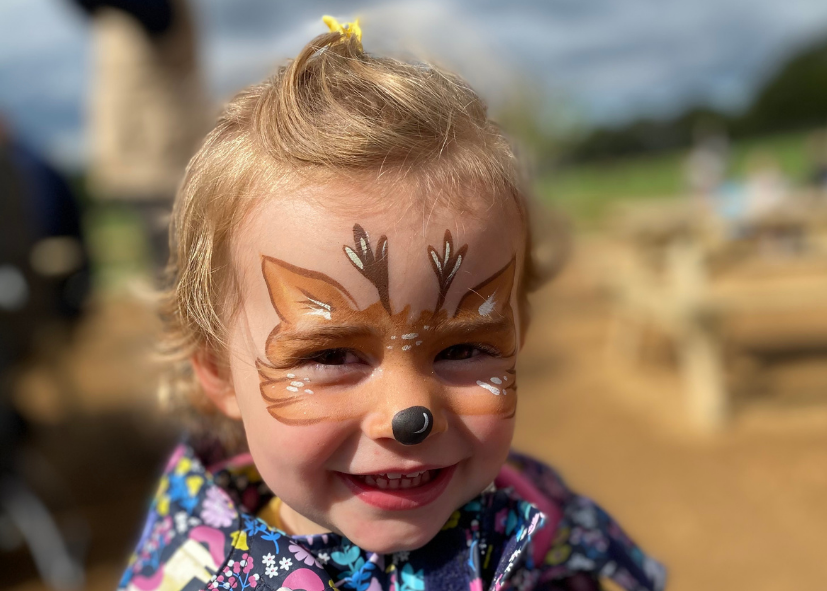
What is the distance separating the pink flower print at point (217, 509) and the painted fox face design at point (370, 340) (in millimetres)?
243

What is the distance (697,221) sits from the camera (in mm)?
6477

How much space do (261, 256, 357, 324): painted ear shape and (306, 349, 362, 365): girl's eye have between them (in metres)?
0.06

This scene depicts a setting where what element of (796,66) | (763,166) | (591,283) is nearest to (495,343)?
(591,283)

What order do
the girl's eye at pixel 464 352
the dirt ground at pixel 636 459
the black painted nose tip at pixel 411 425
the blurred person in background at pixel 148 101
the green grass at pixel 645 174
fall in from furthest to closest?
the green grass at pixel 645 174 → the dirt ground at pixel 636 459 → the blurred person in background at pixel 148 101 → the girl's eye at pixel 464 352 → the black painted nose tip at pixel 411 425

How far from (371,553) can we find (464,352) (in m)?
0.34

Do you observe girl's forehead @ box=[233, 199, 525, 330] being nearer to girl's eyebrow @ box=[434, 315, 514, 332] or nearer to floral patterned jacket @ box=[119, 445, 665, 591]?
girl's eyebrow @ box=[434, 315, 514, 332]

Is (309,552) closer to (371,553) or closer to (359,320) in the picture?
(371,553)

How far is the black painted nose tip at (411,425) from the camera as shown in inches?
35.1

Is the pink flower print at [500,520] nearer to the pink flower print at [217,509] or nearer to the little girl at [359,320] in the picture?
the little girl at [359,320]

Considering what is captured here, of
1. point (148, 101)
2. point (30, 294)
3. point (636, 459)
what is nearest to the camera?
point (148, 101)

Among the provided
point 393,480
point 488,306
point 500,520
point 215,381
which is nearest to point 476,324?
point 488,306

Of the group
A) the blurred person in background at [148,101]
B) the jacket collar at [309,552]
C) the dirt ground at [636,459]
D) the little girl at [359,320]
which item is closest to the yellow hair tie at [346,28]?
the little girl at [359,320]

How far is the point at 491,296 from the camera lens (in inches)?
38.9

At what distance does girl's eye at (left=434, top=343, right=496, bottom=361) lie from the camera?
0.99 meters
